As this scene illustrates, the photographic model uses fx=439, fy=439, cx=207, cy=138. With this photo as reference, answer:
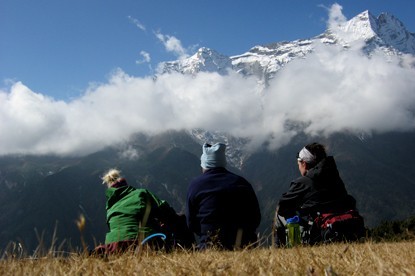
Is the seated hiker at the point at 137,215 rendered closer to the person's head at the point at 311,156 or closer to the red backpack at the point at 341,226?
the red backpack at the point at 341,226

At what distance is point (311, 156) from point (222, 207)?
237 cm

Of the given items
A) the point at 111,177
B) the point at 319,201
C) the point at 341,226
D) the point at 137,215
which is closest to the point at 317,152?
the point at 319,201

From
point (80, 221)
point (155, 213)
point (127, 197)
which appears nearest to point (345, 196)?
point (155, 213)

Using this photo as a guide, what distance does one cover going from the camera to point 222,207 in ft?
22.6

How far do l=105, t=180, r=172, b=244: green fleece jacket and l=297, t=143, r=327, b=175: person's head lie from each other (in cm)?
269

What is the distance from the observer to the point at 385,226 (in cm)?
7381

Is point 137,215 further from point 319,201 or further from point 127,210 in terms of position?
point 319,201

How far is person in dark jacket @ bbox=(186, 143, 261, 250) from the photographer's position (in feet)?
22.5

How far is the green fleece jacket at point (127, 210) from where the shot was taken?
23.5 feet

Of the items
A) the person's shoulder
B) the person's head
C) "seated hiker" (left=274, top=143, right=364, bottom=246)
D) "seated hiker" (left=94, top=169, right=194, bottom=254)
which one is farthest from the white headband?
"seated hiker" (left=94, top=169, right=194, bottom=254)

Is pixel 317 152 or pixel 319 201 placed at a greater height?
pixel 317 152

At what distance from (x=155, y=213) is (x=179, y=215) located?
28.0 inches

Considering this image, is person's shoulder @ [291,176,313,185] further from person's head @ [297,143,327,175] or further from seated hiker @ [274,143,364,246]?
person's head @ [297,143,327,175]

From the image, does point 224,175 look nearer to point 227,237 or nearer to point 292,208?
point 227,237
